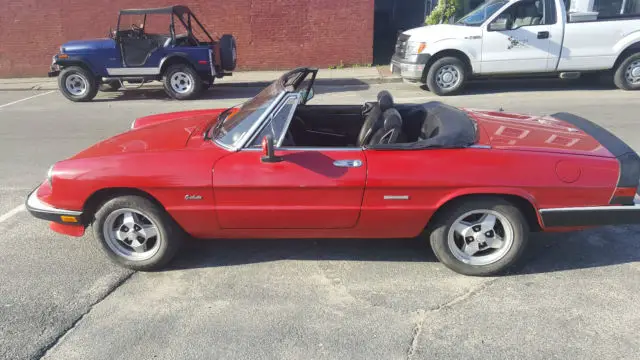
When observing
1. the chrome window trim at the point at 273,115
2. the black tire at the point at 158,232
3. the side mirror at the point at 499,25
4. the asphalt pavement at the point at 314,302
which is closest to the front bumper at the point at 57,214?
the black tire at the point at 158,232

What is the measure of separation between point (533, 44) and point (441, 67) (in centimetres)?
→ 185

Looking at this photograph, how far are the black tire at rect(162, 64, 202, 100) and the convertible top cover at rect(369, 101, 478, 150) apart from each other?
7340 millimetres

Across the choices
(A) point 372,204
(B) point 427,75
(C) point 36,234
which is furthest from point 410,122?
(B) point 427,75

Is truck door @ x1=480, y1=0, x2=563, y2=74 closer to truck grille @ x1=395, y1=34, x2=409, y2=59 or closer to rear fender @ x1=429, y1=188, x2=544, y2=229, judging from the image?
truck grille @ x1=395, y1=34, x2=409, y2=59

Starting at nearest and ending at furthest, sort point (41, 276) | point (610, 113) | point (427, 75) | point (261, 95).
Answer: point (41, 276) → point (261, 95) → point (610, 113) → point (427, 75)

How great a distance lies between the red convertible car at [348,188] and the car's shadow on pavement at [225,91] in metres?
7.23

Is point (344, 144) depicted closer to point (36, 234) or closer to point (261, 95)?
point (261, 95)

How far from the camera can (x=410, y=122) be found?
3969mm

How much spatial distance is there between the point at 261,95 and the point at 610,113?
22.2ft

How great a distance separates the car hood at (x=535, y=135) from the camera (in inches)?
123

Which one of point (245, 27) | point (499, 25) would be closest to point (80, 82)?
point (245, 27)

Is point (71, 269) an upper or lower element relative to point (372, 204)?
lower

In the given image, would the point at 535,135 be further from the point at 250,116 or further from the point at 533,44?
the point at 533,44

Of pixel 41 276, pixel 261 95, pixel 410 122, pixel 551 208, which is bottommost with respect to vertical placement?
pixel 41 276
